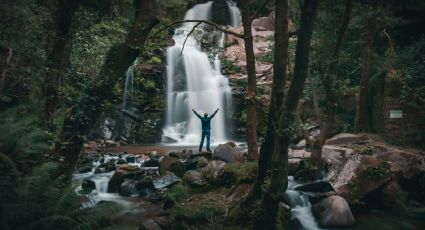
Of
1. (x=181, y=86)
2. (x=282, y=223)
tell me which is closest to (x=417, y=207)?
(x=282, y=223)

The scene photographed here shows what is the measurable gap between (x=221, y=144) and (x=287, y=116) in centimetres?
760

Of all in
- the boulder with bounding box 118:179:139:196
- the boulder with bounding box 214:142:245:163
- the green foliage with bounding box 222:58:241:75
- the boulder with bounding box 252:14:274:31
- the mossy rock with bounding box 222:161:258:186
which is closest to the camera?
the mossy rock with bounding box 222:161:258:186

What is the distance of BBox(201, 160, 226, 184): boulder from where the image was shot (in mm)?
10877

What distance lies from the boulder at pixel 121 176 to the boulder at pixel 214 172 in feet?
6.98

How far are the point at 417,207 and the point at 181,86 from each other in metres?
17.7

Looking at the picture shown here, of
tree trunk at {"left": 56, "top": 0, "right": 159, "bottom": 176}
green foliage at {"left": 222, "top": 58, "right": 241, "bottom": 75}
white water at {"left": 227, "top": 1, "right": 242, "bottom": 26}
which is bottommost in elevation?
tree trunk at {"left": 56, "top": 0, "right": 159, "bottom": 176}

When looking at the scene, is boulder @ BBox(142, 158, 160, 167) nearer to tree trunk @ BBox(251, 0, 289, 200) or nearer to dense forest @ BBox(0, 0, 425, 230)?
dense forest @ BBox(0, 0, 425, 230)

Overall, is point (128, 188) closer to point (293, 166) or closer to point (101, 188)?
point (101, 188)

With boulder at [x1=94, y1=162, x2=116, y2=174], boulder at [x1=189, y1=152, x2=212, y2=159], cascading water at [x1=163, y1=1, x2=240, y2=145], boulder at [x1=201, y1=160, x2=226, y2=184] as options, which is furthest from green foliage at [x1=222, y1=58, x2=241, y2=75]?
boulder at [x1=201, y1=160, x2=226, y2=184]

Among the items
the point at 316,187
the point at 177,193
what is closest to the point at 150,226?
the point at 177,193

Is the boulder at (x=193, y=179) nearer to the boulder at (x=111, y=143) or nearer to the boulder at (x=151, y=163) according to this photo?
the boulder at (x=151, y=163)

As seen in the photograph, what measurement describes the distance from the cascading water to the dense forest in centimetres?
420

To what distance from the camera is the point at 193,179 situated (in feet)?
36.2

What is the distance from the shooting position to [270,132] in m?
7.18
